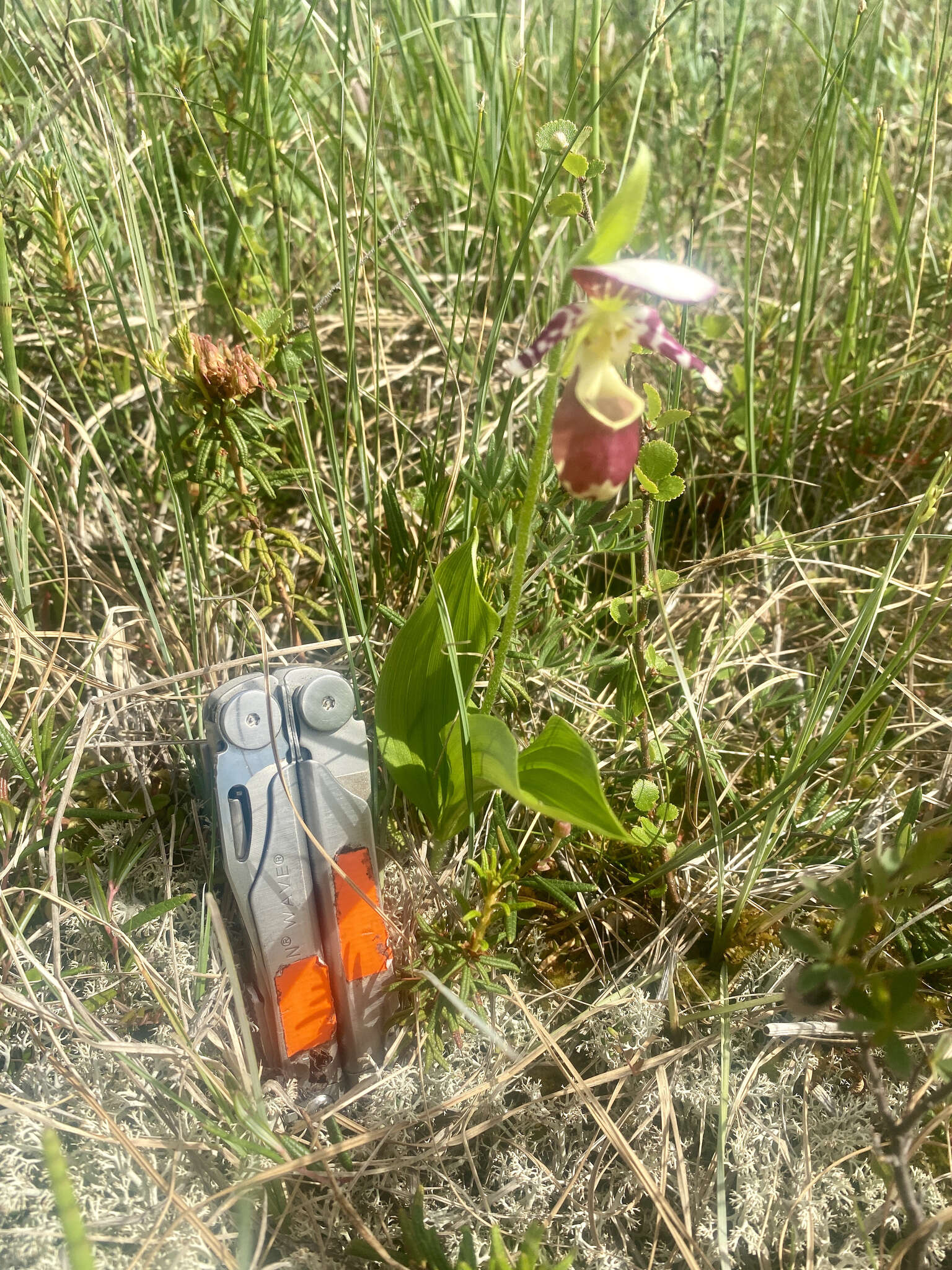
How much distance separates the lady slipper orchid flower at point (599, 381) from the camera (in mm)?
766

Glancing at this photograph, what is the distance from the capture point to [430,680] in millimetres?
1067

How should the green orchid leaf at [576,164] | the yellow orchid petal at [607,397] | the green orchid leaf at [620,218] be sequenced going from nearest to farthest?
1. the green orchid leaf at [620,218]
2. the yellow orchid petal at [607,397]
3. the green orchid leaf at [576,164]

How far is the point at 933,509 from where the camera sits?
1.04 m

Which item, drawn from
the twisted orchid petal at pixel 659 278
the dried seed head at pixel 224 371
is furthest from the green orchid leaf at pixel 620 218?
the dried seed head at pixel 224 371

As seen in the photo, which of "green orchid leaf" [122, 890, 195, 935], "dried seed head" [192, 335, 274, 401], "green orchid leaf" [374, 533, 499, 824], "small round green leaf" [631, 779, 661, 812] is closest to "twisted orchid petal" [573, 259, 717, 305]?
"green orchid leaf" [374, 533, 499, 824]

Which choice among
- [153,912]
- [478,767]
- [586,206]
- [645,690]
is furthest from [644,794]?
[586,206]

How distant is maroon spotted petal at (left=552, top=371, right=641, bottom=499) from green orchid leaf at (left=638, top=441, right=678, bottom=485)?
256 millimetres

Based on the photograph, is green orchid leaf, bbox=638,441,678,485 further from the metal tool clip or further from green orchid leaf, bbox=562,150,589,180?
the metal tool clip

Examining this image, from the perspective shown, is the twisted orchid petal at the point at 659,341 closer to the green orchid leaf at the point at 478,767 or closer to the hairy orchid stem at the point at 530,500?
A: the hairy orchid stem at the point at 530,500

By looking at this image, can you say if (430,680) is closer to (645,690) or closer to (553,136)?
(645,690)

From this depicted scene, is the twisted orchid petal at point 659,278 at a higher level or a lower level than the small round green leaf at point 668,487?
higher

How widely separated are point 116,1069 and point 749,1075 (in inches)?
30.7

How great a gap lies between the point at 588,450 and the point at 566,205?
1.25 feet

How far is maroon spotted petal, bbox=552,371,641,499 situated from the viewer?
0.77m
